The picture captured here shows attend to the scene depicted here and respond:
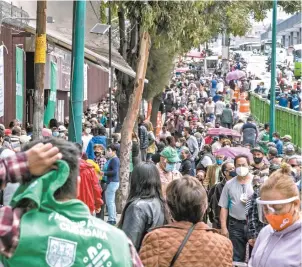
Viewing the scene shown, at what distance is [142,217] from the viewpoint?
6941mm

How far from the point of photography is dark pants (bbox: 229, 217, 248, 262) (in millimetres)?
10883

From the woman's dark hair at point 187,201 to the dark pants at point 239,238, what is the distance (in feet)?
17.8

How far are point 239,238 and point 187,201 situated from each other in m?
5.56

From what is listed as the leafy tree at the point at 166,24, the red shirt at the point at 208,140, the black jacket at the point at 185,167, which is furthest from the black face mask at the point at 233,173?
the red shirt at the point at 208,140

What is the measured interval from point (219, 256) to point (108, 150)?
36.0ft

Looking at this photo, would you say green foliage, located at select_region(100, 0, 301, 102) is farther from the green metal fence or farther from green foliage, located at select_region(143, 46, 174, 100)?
the green metal fence

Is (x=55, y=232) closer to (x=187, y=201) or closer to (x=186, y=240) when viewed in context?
(x=186, y=240)

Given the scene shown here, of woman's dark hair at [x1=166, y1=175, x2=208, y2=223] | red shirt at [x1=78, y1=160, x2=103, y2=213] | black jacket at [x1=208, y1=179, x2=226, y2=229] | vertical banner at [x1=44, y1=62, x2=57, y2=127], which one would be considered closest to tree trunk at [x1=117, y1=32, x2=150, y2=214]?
vertical banner at [x1=44, y1=62, x2=57, y2=127]

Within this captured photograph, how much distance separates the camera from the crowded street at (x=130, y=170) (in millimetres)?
3670

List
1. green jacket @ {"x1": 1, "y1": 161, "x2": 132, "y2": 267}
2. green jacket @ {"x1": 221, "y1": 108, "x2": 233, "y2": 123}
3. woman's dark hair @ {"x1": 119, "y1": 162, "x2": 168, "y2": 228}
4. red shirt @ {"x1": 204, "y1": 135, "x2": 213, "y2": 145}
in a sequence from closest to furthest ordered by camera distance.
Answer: green jacket @ {"x1": 1, "y1": 161, "x2": 132, "y2": 267} → woman's dark hair @ {"x1": 119, "y1": 162, "x2": 168, "y2": 228} → red shirt @ {"x1": 204, "y1": 135, "x2": 213, "y2": 145} → green jacket @ {"x1": 221, "y1": 108, "x2": 233, "y2": 123}

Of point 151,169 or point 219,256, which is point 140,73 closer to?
point 151,169

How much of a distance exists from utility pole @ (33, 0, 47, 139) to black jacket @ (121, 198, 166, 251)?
289 inches

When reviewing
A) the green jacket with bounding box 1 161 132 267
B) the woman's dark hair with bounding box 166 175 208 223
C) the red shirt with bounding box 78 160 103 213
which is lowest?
the red shirt with bounding box 78 160 103 213

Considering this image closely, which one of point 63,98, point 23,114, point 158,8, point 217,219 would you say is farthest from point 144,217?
point 63,98
